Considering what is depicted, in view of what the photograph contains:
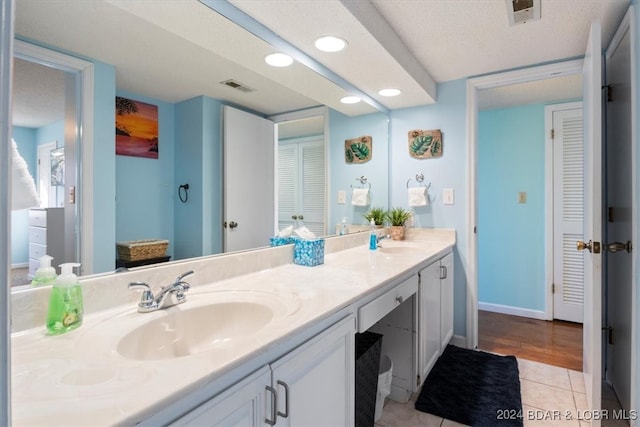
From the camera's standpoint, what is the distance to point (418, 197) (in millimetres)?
2664

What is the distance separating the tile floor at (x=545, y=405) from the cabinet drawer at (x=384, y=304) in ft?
2.19

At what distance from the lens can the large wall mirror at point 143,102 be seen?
873 millimetres

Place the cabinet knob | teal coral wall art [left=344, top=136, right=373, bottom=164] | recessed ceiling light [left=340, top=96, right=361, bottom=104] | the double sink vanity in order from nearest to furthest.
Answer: the double sink vanity
the cabinet knob
recessed ceiling light [left=340, top=96, right=361, bottom=104]
teal coral wall art [left=344, top=136, right=373, bottom=164]

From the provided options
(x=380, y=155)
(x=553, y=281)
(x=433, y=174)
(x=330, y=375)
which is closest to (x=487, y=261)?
(x=553, y=281)

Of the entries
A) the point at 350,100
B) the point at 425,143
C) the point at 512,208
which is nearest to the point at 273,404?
the point at 350,100

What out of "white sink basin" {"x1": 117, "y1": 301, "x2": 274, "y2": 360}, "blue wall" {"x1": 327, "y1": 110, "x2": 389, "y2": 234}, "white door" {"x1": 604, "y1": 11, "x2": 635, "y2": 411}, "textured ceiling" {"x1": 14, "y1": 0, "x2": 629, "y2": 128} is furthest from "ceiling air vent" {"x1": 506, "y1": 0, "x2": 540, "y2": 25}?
"white sink basin" {"x1": 117, "y1": 301, "x2": 274, "y2": 360}

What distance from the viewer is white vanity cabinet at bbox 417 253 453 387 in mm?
1854

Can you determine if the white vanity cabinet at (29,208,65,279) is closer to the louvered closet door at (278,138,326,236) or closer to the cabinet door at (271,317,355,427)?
the cabinet door at (271,317,355,427)

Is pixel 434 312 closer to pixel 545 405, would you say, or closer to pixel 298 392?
pixel 545 405

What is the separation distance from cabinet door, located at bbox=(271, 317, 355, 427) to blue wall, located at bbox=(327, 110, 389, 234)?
3.77 ft

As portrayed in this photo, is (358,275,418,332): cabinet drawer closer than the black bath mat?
Yes

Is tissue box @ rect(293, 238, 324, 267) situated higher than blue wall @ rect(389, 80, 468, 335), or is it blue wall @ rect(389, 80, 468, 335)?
blue wall @ rect(389, 80, 468, 335)

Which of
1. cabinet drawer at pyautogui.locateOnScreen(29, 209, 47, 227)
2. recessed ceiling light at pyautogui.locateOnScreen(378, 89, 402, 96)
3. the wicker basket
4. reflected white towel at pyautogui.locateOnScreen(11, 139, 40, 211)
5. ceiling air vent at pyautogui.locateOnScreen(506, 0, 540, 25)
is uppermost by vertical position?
ceiling air vent at pyautogui.locateOnScreen(506, 0, 540, 25)

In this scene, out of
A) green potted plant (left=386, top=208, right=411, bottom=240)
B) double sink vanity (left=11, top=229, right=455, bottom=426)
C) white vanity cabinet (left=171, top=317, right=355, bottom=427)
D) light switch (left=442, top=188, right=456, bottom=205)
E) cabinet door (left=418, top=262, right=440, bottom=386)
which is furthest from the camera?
green potted plant (left=386, top=208, right=411, bottom=240)
